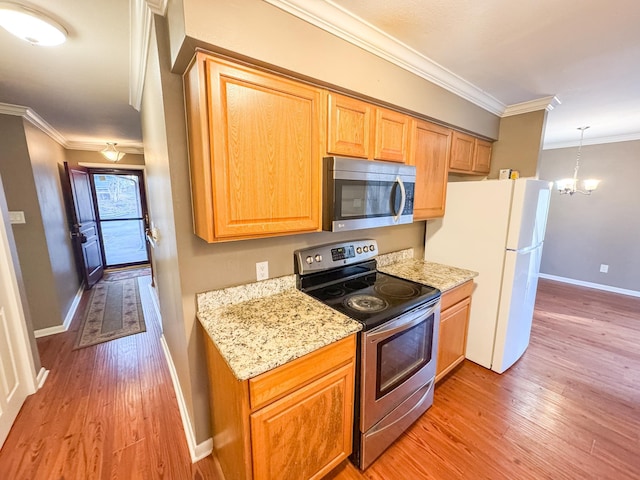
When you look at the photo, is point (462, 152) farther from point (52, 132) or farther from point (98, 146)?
point (98, 146)

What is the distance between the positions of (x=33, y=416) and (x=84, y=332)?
1.33 metres

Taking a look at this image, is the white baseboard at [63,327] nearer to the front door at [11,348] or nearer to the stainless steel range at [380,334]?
the front door at [11,348]

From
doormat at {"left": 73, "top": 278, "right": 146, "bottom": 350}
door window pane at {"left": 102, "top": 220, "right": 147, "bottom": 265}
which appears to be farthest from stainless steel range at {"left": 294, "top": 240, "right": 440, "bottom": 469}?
door window pane at {"left": 102, "top": 220, "right": 147, "bottom": 265}

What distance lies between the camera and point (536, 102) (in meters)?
2.49

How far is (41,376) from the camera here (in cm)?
223

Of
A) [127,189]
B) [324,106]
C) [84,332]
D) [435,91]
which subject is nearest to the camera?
[324,106]

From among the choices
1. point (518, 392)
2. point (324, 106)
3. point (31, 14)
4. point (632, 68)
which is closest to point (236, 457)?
point (324, 106)

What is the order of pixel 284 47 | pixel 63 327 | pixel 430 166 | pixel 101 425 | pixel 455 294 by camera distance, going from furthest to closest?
pixel 63 327 → pixel 430 166 → pixel 455 294 → pixel 101 425 → pixel 284 47

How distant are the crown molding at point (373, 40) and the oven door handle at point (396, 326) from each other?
62.5 inches

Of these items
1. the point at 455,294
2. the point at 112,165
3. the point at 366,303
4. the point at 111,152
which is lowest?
the point at 455,294

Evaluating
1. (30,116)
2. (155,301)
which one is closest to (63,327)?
(155,301)

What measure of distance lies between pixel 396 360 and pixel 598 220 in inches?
200

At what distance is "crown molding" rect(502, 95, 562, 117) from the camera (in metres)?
2.45

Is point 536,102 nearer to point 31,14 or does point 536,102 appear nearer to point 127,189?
point 31,14
